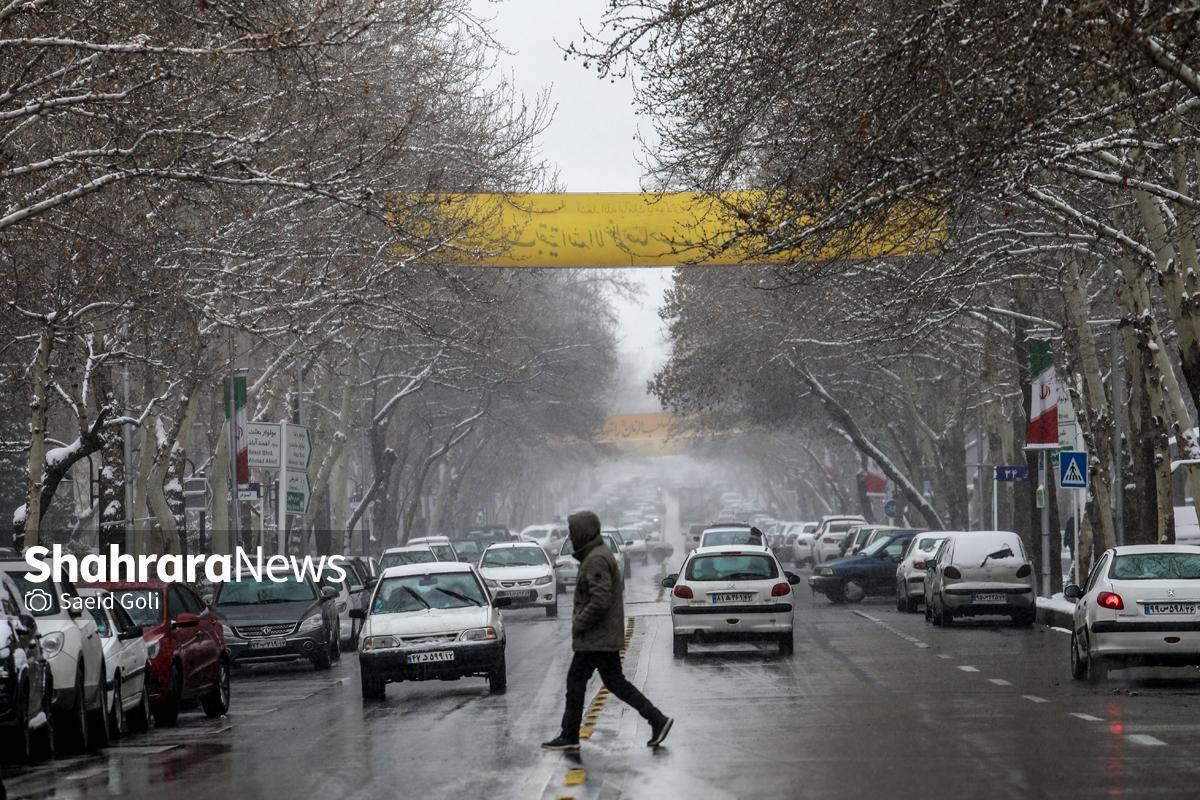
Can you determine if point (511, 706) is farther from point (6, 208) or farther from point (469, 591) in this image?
point (6, 208)

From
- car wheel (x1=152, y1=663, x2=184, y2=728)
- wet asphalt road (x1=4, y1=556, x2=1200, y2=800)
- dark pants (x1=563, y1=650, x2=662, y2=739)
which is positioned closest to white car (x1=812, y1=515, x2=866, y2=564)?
wet asphalt road (x1=4, y1=556, x2=1200, y2=800)

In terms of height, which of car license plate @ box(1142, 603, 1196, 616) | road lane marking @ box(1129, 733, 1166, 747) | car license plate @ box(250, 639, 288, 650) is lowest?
road lane marking @ box(1129, 733, 1166, 747)

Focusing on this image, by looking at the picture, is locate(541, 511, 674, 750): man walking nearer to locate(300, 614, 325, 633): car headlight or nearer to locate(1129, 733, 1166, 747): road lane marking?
locate(1129, 733, 1166, 747): road lane marking

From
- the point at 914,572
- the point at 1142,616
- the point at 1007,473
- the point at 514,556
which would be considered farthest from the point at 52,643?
the point at 1007,473

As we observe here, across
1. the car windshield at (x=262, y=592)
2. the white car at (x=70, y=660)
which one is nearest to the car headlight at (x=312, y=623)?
the car windshield at (x=262, y=592)

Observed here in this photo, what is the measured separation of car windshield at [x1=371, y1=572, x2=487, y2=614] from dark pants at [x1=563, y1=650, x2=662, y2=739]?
26.2ft

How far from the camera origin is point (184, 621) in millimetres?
20656

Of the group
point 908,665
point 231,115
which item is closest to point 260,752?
point 231,115

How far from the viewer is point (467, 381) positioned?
2694 inches

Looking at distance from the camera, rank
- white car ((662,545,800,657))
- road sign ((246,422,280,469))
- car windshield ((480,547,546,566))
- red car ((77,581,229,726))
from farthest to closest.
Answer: car windshield ((480,547,546,566)) → road sign ((246,422,280,469)) → white car ((662,545,800,657)) → red car ((77,581,229,726))

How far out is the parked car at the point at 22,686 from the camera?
1469 cm

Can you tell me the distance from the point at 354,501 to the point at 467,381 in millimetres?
9122

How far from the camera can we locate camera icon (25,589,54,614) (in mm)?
17500

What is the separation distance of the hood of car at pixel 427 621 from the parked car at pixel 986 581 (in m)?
13.1
